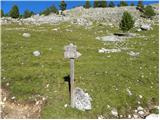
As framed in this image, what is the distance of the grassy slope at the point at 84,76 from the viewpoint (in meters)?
27.7

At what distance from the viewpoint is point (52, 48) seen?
45062 millimetres

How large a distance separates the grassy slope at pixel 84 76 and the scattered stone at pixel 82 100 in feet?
1.42

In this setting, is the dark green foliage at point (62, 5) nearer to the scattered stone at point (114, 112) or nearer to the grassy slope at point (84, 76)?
the grassy slope at point (84, 76)

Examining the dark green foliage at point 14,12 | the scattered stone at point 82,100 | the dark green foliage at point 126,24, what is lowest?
the dark green foliage at point 14,12

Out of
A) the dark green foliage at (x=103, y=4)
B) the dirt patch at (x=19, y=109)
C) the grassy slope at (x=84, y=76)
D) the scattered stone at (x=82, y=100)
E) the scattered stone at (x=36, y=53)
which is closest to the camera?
the dirt patch at (x=19, y=109)

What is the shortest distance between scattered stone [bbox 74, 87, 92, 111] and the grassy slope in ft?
1.42

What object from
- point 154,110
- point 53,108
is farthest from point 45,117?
point 154,110

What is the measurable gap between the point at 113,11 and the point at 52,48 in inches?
3158

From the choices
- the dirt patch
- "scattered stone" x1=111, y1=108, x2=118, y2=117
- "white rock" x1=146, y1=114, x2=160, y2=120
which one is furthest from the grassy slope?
"white rock" x1=146, y1=114, x2=160, y2=120

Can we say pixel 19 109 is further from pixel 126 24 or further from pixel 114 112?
pixel 126 24

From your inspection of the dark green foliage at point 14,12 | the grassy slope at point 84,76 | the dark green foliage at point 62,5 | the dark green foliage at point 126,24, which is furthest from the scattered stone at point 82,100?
the dark green foliage at point 62,5

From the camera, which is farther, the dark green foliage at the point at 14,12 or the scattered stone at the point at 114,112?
the dark green foliage at the point at 14,12

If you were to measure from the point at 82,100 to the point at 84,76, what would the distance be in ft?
16.5

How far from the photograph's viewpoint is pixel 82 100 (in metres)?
27.3
